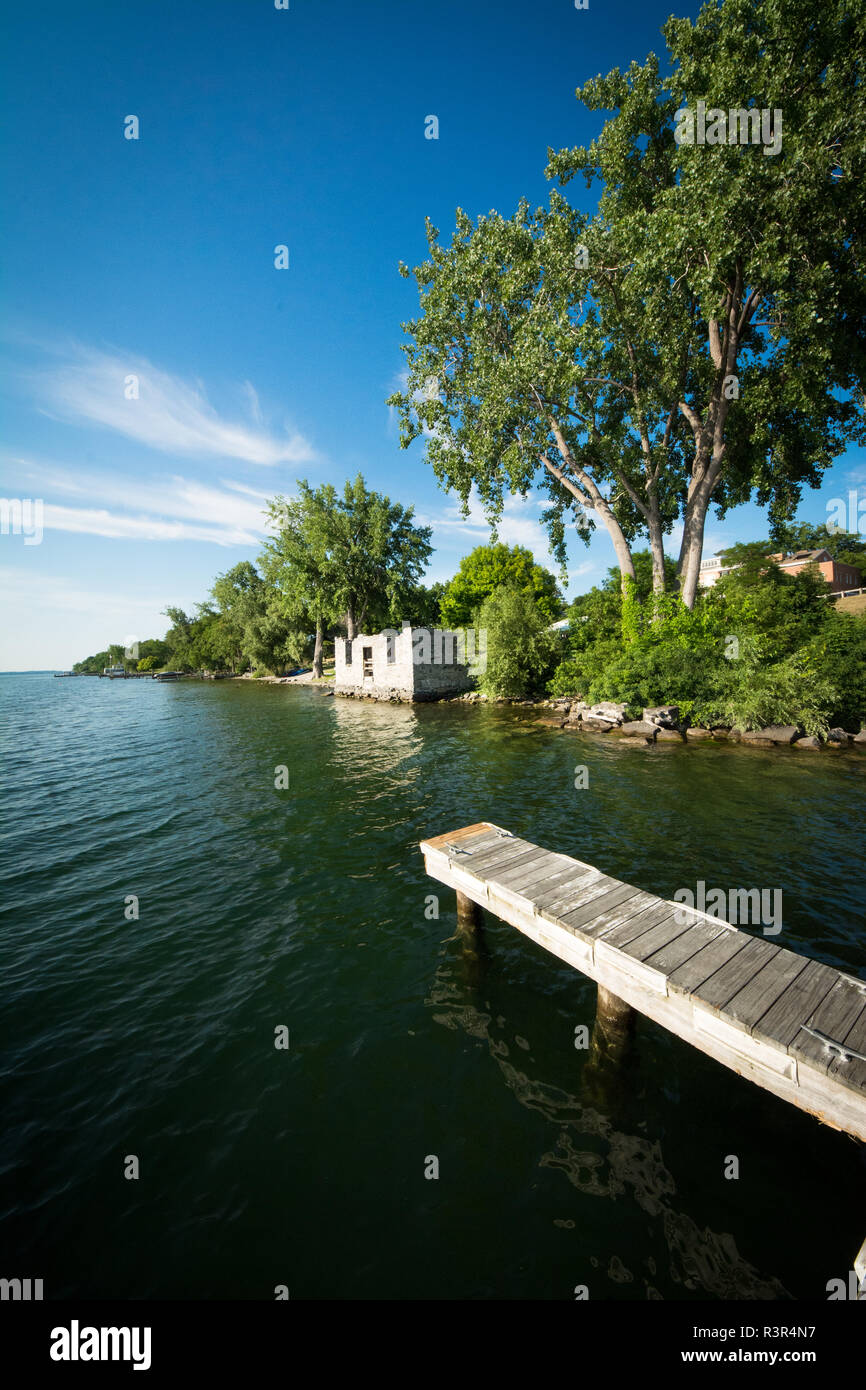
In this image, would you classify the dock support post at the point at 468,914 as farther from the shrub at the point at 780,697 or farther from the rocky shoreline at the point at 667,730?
the shrub at the point at 780,697

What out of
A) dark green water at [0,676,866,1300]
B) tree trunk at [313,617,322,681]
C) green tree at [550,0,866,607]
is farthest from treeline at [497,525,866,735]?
tree trunk at [313,617,322,681]

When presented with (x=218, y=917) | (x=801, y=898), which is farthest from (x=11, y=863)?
(x=801, y=898)

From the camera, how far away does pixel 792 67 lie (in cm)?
1536

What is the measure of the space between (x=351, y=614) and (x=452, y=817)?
3916cm

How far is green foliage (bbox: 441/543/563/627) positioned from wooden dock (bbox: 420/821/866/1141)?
4332cm

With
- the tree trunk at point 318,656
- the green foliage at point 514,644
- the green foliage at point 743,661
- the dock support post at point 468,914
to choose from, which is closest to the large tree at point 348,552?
the tree trunk at point 318,656

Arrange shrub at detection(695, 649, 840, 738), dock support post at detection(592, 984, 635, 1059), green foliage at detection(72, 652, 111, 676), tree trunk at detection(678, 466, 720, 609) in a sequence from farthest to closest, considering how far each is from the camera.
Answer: green foliage at detection(72, 652, 111, 676) < tree trunk at detection(678, 466, 720, 609) < shrub at detection(695, 649, 840, 738) < dock support post at detection(592, 984, 635, 1059)

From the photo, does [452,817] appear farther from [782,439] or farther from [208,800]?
[782,439]

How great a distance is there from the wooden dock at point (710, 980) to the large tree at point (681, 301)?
66.6 ft

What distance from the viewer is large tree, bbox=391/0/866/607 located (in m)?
14.9

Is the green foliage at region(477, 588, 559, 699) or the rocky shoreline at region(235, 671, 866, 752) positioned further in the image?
the green foliage at region(477, 588, 559, 699)

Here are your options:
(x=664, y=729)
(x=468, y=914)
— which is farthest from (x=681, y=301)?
(x=468, y=914)

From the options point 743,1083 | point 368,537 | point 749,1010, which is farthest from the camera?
point 368,537

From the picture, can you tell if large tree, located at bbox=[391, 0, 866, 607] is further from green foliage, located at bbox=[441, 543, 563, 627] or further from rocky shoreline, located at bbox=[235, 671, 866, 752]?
green foliage, located at bbox=[441, 543, 563, 627]
